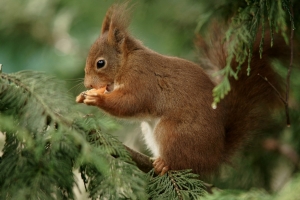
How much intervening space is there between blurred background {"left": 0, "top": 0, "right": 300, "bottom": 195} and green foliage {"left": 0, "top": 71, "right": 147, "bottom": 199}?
2.39 feet

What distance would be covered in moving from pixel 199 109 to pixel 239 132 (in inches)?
8.1

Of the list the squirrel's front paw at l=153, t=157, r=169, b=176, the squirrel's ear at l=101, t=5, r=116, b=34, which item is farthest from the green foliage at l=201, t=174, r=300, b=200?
the squirrel's ear at l=101, t=5, r=116, b=34

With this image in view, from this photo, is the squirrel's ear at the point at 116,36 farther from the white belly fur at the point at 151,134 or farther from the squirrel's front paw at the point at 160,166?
the squirrel's front paw at the point at 160,166

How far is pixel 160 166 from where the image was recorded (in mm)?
1931

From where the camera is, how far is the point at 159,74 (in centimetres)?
220

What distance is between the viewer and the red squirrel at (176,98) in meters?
1.99

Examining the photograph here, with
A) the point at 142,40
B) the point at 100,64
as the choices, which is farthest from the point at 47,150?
the point at 142,40

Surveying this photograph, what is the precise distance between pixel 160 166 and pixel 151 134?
0.27 metres

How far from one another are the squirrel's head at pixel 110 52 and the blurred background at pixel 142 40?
76mm

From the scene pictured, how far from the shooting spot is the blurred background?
2.27 meters

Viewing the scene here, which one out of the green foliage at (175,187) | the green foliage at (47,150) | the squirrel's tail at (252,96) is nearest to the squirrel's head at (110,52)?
the squirrel's tail at (252,96)

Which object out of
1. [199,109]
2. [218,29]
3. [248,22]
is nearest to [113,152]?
[248,22]

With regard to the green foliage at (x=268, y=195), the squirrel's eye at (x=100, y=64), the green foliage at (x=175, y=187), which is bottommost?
the green foliage at (x=175, y=187)

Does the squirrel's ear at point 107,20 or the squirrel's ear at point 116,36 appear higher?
the squirrel's ear at point 107,20
